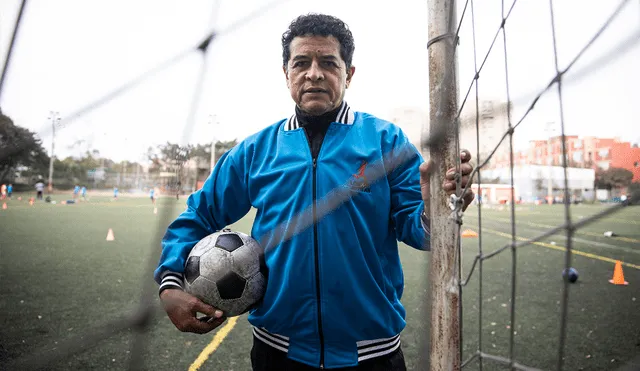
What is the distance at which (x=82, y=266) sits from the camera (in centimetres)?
553

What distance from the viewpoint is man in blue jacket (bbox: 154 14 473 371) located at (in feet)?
4.48

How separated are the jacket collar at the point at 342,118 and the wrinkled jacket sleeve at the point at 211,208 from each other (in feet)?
0.76

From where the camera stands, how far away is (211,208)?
62.3 inches

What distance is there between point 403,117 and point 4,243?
8.23 m

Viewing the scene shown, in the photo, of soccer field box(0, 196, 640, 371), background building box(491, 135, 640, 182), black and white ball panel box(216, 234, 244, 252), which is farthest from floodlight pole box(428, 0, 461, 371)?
black and white ball panel box(216, 234, 244, 252)

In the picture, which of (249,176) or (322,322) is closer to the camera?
(322,322)

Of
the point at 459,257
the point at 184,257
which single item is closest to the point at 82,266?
the point at 184,257

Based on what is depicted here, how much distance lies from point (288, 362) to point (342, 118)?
2.97 feet

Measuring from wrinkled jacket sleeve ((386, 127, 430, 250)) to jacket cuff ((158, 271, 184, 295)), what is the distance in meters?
0.80

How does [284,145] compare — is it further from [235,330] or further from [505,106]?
[235,330]

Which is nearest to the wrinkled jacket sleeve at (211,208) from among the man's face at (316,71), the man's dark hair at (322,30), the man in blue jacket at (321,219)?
the man in blue jacket at (321,219)

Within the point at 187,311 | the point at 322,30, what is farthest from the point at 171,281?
the point at 322,30

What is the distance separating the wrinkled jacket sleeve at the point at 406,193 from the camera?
138 centimetres

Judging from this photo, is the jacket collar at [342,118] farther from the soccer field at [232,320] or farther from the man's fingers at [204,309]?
the man's fingers at [204,309]
